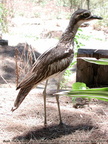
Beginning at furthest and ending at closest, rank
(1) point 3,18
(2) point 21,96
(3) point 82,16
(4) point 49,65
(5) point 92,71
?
(1) point 3,18
(5) point 92,71
(3) point 82,16
(4) point 49,65
(2) point 21,96

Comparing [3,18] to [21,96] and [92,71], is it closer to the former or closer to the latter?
[92,71]

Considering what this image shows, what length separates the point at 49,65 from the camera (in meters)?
3.08

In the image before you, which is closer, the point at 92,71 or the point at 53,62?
the point at 53,62

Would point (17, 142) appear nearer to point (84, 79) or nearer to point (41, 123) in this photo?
point (41, 123)

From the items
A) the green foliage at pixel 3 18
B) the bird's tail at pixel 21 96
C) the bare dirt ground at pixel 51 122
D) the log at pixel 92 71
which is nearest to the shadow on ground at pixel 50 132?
the bare dirt ground at pixel 51 122

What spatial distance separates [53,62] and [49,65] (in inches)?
2.6

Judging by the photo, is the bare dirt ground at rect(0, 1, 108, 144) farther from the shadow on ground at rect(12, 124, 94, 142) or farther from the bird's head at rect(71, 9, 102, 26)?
the bird's head at rect(71, 9, 102, 26)

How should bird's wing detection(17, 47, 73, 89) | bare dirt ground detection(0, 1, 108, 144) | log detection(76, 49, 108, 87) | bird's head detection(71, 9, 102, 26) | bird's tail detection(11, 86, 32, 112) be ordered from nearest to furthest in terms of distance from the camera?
bare dirt ground detection(0, 1, 108, 144), bird's tail detection(11, 86, 32, 112), bird's wing detection(17, 47, 73, 89), bird's head detection(71, 9, 102, 26), log detection(76, 49, 108, 87)

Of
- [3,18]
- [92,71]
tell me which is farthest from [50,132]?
[3,18]

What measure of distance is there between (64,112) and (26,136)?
2.80ft

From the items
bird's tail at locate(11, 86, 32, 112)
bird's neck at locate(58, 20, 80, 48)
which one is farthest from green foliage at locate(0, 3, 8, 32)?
bird's tail at locate(11, 86, 32, 112)

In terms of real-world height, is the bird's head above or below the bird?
above

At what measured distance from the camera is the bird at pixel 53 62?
9.86 ft

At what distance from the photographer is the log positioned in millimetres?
4480
